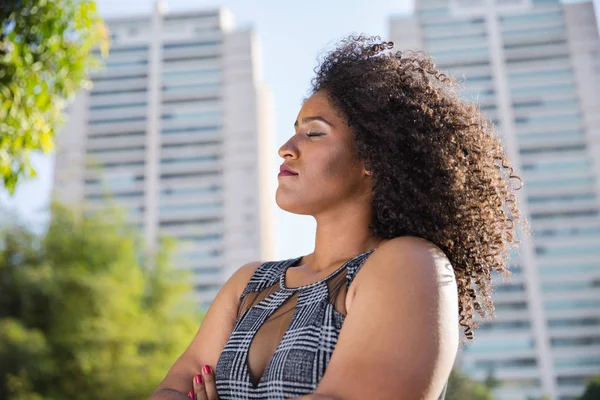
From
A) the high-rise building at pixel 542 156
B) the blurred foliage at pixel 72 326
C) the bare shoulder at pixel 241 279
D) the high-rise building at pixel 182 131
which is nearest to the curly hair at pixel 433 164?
the bare shoulder at pixel 241 279

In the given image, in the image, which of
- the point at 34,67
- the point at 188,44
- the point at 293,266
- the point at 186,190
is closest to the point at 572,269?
the point at 186,190

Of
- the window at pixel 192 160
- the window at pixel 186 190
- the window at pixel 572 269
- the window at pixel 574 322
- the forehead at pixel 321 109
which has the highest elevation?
the window at pixel 192 160

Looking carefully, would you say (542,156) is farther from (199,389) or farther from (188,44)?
(199,389)

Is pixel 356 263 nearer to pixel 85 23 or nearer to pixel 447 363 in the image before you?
pixel 447 363

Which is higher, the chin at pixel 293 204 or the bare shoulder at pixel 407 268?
the chin at pixel 293 204

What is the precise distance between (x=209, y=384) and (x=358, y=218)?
1.01 ft

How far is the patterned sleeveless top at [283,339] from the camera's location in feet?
2.44

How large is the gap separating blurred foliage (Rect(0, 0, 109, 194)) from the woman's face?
1.24 m

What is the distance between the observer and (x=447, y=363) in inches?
26.5

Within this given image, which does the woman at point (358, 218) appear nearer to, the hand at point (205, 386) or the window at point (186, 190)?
the hand at point (205, 386)

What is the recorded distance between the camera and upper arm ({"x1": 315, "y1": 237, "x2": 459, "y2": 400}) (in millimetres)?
640

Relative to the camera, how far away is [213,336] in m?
0.98

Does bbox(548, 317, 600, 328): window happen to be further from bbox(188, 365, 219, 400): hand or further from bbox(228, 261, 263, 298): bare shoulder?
bbox(188, 365, 219, 400): hand

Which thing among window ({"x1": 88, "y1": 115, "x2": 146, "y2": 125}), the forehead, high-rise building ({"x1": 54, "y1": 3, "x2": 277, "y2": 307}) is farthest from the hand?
window ({"x1": 88, "y1": 115, "x2": 146, "y2": 125})
